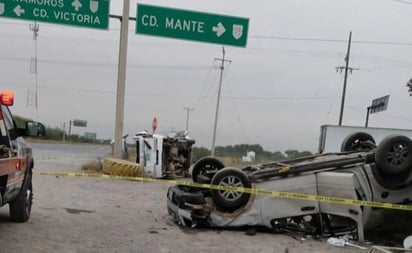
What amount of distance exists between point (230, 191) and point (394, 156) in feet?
8.72

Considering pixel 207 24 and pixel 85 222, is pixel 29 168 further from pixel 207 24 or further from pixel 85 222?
pixel 207 24

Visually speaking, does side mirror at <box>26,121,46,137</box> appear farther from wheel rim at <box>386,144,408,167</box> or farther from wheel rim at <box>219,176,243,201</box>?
wheel rim at <box>386,144,408,167</box>

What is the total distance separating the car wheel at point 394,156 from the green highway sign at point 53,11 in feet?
32.3

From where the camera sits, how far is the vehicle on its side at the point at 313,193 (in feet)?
29.8

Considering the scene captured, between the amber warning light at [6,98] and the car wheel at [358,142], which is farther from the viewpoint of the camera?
the car wheel at [358,142]

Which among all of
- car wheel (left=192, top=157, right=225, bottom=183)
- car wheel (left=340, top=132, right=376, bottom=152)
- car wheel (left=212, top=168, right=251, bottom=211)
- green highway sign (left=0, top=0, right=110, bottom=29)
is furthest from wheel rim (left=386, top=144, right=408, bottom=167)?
green highway sign (left=0, top=0, right=110, bottom=29)

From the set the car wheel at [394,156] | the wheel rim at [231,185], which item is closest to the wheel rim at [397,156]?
the car wheel at [394,156]

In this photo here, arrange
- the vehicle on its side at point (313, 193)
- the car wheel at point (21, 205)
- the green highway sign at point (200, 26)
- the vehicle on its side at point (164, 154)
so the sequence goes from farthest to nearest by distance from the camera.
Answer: the vehicle on its side at point (164, 154) → the green highway sign at point (200, 26) → the vehicle on its side at point (313, 193) → the car wheel at point (21, 205)

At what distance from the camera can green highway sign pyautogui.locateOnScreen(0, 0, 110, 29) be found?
50.0 ft

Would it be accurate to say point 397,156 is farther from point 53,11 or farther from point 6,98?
point 53,11

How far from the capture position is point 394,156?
9.04 m

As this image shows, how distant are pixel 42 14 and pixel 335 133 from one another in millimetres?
14645

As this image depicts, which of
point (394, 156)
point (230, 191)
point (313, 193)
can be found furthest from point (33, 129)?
point (394, 156)

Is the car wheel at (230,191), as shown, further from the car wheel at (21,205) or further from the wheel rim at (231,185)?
the car wheel at (21,205)
